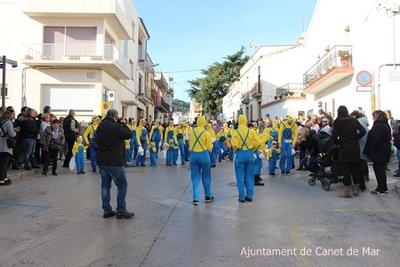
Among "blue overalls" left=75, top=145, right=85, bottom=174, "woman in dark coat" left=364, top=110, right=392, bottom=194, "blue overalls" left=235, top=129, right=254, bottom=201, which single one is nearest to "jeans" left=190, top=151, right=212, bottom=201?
"blue overalls" left=235, top=129, right=254, bottom=201

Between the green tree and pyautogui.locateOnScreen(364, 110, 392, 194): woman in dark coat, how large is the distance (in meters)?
54.7

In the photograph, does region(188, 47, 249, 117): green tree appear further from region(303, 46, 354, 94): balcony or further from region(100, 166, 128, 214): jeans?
region(100, 166, 128, 214): jeans

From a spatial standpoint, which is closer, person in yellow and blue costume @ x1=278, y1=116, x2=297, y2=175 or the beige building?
person in yellow and blue costume @ x1=278, y1=116, x2=297, y2=175

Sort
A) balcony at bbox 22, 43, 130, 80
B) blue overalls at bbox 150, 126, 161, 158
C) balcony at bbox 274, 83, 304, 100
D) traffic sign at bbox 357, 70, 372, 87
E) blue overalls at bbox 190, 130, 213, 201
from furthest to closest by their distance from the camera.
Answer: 1. balcony at bbox 274, 83, 304, 100
2. balcony at bbox 22, 43, 130, 80
3. blue overalls at bbox 150, 126, 161, 158
4. traffic sign at bbox 357, 70, 372, 87
5. blue overalls at bbox 190, 130, 213, 201

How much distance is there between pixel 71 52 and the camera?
26.0m

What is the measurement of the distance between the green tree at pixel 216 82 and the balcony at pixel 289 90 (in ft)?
82.8

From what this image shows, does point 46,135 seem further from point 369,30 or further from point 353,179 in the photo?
point 369,30

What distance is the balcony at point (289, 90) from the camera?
36919 millimetres

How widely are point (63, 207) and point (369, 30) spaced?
51.4 feet

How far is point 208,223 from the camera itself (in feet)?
22.9

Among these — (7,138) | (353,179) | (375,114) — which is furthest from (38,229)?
(375,114)

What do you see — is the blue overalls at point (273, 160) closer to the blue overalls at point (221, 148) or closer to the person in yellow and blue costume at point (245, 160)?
the person in yellow and blue costume at point (245, 160)

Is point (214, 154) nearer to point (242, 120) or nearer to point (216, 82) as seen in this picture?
point (242, 120)

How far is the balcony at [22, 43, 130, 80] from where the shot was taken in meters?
25.5
